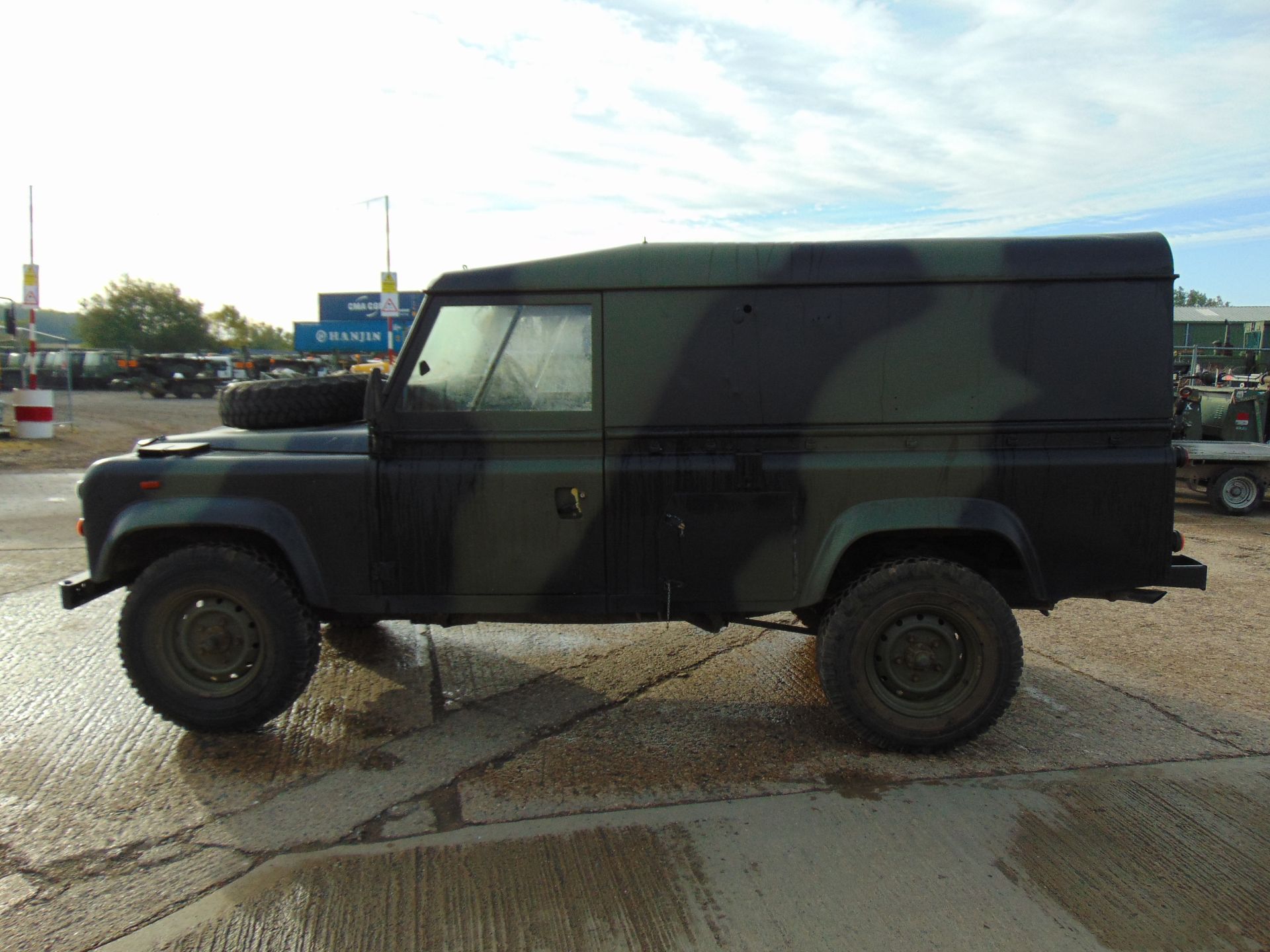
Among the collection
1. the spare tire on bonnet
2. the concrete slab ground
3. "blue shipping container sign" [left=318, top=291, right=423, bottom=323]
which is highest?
"blue shipping container sign" [left=318, top=291, right=423, bottom=323]

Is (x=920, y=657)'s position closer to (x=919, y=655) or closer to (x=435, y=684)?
(x=919, y=655)

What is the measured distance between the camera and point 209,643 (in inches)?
156

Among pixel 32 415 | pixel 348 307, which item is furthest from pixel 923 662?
pixel 348 307

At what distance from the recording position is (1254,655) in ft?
17.1

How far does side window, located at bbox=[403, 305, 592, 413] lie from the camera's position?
3.85 meters

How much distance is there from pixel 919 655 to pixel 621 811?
1.44m

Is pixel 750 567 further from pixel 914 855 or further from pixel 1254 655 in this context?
pixel 1254 655

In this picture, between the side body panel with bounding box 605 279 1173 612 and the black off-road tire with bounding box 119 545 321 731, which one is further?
the black off-road tire with bounding box 119 545 321 731

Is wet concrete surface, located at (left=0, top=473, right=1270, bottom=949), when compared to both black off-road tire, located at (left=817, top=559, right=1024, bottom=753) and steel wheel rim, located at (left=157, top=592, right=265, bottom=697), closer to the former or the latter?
black off-road tire, located at (left=817, top=559, right=1024, bottom=753)

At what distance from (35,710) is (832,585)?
3.84m

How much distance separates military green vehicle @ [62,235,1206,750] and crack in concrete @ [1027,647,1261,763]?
795 mm

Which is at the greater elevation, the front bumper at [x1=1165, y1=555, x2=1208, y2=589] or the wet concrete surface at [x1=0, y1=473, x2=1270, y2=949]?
the front bumper at [x1=1165, y1=555, x2=1208, y2=589]

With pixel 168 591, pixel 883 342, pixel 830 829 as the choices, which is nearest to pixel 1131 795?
pixel 830 829

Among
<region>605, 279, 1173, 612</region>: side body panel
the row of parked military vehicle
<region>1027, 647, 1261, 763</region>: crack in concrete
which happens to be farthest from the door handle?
the row of parked military vehicle
